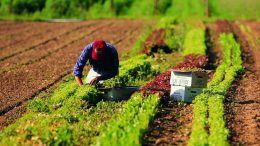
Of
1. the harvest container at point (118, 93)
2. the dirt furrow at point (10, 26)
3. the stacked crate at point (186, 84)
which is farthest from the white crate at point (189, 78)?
the dirt furrow at point (10, 26)

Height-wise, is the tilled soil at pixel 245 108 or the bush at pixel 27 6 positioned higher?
the bush at pixel 27 6

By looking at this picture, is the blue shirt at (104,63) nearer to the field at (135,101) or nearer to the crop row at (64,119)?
the field at (135,101)

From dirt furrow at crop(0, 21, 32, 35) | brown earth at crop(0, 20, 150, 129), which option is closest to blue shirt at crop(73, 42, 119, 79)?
brown earth at crop(0, 20, 150, 129)

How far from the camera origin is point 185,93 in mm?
11852

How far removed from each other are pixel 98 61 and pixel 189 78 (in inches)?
76.5

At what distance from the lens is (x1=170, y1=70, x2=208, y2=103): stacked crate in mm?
11766

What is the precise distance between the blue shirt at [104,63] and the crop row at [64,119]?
0.51 meters

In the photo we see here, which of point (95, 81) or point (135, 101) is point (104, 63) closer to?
point (95, 81)

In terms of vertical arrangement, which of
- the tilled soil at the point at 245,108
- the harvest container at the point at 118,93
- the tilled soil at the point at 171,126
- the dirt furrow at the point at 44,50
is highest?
the harvest container at the point at 118,93

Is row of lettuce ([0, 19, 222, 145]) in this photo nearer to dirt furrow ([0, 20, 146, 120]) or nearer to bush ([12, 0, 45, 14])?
dirt furrow ([0, 20, 146, 120])

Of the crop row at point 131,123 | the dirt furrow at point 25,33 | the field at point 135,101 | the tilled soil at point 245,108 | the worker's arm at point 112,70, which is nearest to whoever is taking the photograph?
the crop row at point 131,123

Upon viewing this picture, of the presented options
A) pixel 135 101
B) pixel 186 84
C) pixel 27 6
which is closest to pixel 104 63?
pixel 186 84

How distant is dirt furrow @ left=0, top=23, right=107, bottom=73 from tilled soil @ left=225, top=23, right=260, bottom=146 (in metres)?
6.81

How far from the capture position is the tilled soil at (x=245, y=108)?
9451 millimetres
